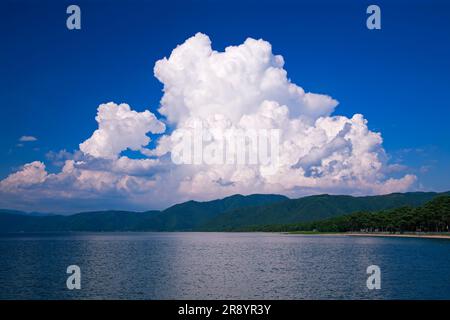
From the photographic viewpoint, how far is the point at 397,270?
94000mm

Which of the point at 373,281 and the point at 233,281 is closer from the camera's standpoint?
the point at 373,281

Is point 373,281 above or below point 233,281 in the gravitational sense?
above

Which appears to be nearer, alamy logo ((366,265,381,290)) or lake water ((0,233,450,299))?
lake water ((0,233,450,299))

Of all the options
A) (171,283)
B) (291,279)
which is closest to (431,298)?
→ (291,279)

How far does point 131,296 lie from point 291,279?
33487 mm

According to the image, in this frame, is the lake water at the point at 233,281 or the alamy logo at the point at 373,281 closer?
the lake water at the point at 233,281
